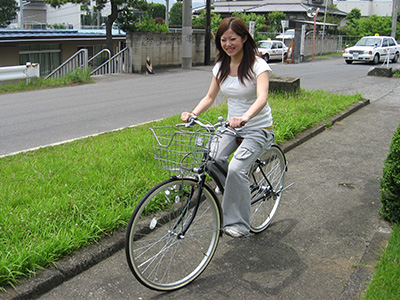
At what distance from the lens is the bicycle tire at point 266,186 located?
14.1ft

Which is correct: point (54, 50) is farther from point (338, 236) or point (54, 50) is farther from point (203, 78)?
point (338, 236)

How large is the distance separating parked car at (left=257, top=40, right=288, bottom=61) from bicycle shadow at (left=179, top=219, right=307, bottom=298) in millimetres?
27080

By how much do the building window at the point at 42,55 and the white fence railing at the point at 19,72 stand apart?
55.3 ft

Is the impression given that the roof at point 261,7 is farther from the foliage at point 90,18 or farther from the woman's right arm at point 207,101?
the woman's right arm at point 207,101

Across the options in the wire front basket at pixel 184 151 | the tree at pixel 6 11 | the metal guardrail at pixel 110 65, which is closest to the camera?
the wire front basket at pixel 184 151

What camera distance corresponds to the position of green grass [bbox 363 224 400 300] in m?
3.28

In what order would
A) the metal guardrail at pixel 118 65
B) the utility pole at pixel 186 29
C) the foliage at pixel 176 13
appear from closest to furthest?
the metal guardrail at pixel 118 65
the utility pole at pixel 186 29
the foliage at pixel 176 13

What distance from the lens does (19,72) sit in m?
15.5

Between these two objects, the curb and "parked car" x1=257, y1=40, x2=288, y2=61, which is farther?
"parked car" x1=257, y1=40, x2=288, y2=61

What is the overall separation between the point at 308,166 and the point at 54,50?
3066 centimetres

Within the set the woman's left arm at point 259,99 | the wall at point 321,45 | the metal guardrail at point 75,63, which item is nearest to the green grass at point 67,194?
the woman's left arm at point 259,99

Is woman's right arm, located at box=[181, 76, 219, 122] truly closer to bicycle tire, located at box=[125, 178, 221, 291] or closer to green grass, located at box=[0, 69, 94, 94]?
bicycle tire, located at box=[125, 178, 221, 291]

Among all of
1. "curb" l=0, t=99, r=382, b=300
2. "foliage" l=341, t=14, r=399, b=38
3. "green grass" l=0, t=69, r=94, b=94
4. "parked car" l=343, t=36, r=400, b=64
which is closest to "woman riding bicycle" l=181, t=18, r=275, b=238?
"curb" l=0, t=99, r=382, b=300

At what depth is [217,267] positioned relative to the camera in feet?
12.7
